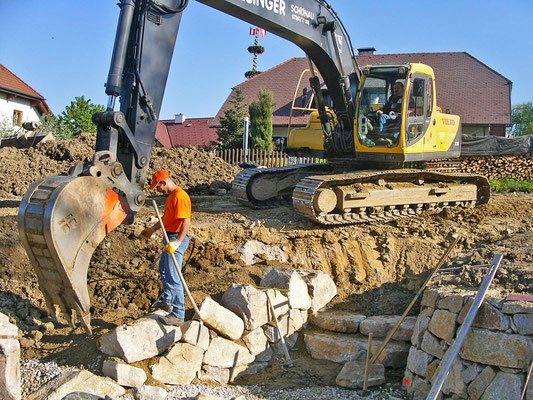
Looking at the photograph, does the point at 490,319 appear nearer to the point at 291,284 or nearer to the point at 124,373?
the point at 291,284

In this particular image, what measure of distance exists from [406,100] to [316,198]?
92.6 inches

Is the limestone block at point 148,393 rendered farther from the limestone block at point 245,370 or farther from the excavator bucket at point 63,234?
the limestone block at point 245,370

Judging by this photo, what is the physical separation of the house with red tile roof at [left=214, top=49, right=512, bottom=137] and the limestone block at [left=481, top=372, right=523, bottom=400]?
20375 millimetres

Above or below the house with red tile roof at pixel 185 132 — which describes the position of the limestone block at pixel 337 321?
below

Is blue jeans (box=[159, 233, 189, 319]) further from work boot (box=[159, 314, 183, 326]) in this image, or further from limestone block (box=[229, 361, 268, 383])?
limestone block (box=[229, 361, 268, 383])

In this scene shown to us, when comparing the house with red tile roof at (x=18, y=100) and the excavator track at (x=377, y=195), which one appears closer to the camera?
the excavator track at (x=377, y=195)

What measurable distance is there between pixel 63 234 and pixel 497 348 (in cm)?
412

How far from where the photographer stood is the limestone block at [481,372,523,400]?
455cm

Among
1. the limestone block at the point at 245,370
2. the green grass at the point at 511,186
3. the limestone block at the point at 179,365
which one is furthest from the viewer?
the green grass at the point at 511,186

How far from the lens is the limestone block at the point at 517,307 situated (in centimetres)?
472

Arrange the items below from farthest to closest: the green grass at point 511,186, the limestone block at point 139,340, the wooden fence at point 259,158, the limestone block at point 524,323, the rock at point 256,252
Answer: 1. the wooden fence at point 259,158
2. the green grass at point 511,186
3. the rock at point 256,252
4. the limestone block at point 139,340
5. the limestone block at point 524,323

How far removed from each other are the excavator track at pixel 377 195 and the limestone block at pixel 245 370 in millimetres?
2652

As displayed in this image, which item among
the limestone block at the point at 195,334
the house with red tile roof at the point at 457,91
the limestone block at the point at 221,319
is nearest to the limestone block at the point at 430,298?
the limestone block at the point at 221,319

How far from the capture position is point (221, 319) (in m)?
5.68
